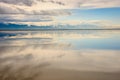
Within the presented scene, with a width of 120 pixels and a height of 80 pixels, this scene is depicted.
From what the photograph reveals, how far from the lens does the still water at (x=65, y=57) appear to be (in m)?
2.78

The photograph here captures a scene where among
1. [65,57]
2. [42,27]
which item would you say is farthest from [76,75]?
[42,27]

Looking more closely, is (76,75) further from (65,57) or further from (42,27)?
(42,27)

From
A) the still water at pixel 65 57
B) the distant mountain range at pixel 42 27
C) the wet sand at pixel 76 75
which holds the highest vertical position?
the distant mountain range at pixel 42 27

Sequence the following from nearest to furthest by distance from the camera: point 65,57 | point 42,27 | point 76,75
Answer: point 76,75
point 65,57
point 42,27

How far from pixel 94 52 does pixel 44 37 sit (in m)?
0.66

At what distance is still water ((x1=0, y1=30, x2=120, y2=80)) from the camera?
2.78 m

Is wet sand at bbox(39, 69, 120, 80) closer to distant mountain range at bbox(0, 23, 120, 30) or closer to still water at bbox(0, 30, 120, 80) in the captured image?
still water at bbox(0, 30, 120, 80)

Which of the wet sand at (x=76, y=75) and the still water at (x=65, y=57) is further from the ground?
the still water at (x=65, y=57)

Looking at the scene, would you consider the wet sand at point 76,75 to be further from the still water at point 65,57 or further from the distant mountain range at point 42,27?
the distant mountain range at point 42,27

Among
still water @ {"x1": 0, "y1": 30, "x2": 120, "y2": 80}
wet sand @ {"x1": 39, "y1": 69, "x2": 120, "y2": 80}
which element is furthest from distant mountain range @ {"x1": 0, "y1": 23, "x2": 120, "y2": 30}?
wet sand @ {"x1": 39, "y1": 69, "x2": 120, "y2": 80}

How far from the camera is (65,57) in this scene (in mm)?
2910

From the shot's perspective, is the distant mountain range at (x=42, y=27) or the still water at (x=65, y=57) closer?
the still water at (x=65, y=57)

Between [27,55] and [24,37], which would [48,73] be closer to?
[27,55]

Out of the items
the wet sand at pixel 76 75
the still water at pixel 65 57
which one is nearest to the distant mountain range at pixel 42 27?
the still water at pixel 65 57
